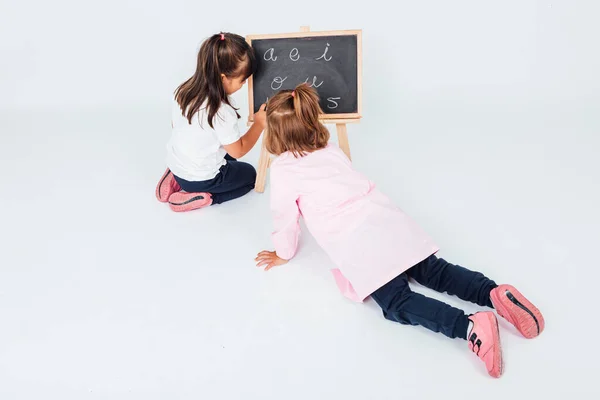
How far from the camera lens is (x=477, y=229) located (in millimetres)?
2596

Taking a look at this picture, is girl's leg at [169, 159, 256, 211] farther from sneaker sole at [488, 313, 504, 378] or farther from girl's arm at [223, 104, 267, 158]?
sneaker sole at [488, 313, 504, 378]

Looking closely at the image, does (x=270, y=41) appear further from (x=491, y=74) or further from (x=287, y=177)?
(x=491, y=74)

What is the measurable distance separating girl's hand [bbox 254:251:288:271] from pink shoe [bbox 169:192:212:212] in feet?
1.76

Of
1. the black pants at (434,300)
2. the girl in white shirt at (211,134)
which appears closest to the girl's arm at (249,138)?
the girl in white shirt at (211,134)

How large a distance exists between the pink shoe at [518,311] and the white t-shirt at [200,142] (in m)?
1.32

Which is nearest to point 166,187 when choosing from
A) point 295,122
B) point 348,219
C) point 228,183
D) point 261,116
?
point 228,183

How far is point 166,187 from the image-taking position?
2.92 meters

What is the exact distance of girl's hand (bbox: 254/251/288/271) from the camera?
95.4 inches

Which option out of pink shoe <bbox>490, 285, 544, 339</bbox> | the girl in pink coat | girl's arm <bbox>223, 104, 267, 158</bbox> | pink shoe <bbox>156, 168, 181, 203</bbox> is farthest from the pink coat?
pink shoe <bbox>156, 168, 181, 203</bbox>

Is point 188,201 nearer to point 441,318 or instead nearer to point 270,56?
point 270,56

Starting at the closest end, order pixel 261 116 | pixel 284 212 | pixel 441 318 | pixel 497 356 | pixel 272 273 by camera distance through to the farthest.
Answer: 1. pixel 497 356
2. pixel 441 318
3. pixel 284 212
4. pixel 272 273
5. pixel 261 116

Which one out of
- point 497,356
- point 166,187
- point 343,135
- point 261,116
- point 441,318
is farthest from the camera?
point 166,187

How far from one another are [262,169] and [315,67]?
1.90 ft

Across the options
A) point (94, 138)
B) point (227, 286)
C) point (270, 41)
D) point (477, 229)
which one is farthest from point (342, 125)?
point (94, 138)
